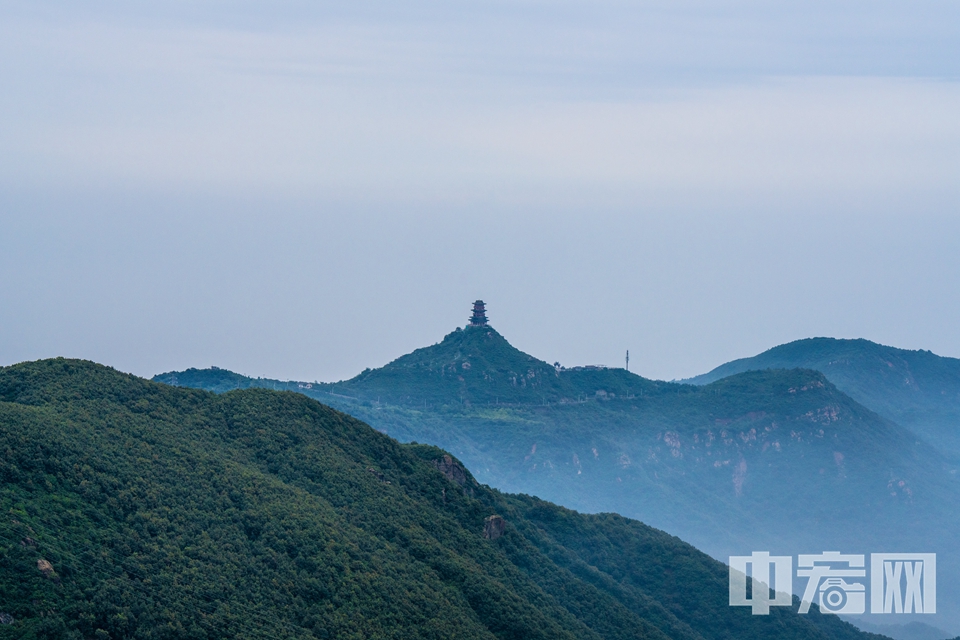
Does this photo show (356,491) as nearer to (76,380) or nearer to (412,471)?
(412,471)

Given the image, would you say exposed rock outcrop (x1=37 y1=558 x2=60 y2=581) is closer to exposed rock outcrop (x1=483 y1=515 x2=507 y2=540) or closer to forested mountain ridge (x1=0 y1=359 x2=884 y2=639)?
forested mountain ridge (x1=0 y1=359 x2=884 y2=639)

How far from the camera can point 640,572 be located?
321 feet

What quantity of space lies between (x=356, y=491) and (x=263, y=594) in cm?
1740

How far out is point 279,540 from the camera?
225 feet

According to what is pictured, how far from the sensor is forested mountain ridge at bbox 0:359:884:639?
57531 millimetres

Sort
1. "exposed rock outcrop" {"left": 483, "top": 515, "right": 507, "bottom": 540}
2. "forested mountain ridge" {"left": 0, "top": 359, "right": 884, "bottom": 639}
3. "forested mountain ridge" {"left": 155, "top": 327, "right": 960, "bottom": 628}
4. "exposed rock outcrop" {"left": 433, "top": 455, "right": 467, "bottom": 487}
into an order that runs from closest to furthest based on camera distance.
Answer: "forested mountain ridge" {"left": 0, "top": 359, "right": 884, "bottom": 639}, "exposed rock outcrop" {"left": 483, "top": 515, "right": 507, "bottom": 540}, "exposed rock outcrop" {"left": 433, "top": 455, "right": 467, "bottom": 487}, "forested mountain ridge" {"left": 155, "top": 327, "right": 960, "bottom": 628}

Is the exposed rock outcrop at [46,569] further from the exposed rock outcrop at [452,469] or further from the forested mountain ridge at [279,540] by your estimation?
the exposed rock outcrop at [452,469]

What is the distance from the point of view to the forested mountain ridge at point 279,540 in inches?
2265

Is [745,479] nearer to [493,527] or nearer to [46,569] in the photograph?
[493,527]

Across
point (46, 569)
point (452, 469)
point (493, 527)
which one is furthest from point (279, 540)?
point (452, 469)

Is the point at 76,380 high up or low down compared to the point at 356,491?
up

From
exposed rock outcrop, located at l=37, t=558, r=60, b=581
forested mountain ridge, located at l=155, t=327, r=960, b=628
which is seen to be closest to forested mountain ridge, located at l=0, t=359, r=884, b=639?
exposed rock outcrop, located at l=37, t=558, r=60, b=581

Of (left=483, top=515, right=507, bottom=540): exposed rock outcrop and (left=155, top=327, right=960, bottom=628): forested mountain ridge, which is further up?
(left=155, top=327, right=960, bottom=628): forested mountain ridge

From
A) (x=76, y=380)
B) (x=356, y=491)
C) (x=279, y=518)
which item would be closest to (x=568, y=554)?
(x=356, y=491)
